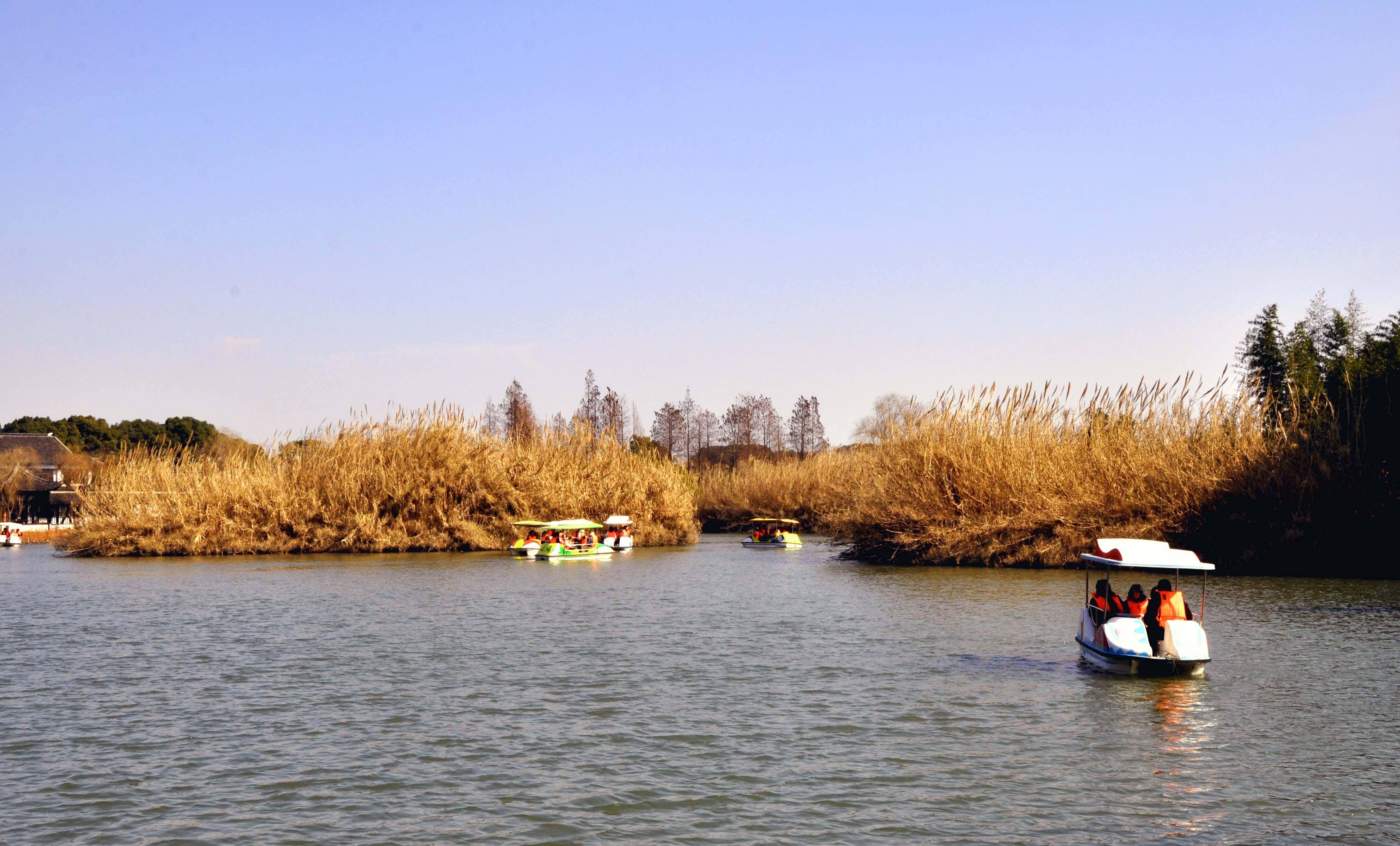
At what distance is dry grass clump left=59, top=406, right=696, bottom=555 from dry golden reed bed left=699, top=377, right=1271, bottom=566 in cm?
1689

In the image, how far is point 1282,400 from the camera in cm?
5859

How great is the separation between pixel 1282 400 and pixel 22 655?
55.7 metres

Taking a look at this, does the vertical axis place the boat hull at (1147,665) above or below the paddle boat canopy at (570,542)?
below

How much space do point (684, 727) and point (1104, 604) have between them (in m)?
8.42

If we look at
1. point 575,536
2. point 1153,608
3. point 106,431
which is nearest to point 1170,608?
point 1153,608

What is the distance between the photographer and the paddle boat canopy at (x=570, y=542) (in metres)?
46.5

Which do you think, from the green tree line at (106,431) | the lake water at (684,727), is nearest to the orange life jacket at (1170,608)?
the lake water at (684,727)

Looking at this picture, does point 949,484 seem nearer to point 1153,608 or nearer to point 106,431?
point 1153,608

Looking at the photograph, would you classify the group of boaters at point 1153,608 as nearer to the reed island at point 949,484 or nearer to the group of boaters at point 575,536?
the reed island at point 949,484

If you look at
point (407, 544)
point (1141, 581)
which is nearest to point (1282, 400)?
point (1141, 581)

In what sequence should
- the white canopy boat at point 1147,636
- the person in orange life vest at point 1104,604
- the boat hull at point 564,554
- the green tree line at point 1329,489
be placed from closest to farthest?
the white canopy boat at point 1147,636
the person in orange life vest at point 1104,604
the green tree line at point 1329,489
the boat hull at point 564,554

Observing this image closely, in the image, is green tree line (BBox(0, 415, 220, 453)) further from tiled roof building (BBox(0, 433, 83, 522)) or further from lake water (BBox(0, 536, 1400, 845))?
lake water (BBox(0, 536, 1400, 845))

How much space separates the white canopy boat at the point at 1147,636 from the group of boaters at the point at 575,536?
30.6 m

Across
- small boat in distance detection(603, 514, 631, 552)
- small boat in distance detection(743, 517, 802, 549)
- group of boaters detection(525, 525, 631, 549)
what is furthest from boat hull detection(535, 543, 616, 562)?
small boat in distance detection(743, 517, 802, 549)
